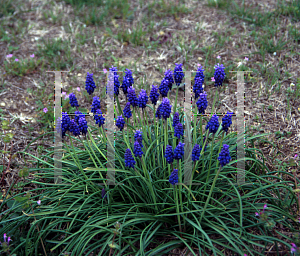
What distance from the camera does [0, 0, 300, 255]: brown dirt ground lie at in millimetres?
4426

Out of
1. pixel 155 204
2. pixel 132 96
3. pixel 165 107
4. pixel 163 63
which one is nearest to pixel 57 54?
pixel 163 63

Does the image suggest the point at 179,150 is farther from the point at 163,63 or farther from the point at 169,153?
the point at 163,63

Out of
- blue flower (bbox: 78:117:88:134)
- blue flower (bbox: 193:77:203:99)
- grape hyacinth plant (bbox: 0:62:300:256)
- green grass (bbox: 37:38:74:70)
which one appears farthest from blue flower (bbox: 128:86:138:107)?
green grass (bbox: 37:38:74:70)

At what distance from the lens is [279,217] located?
114 inches

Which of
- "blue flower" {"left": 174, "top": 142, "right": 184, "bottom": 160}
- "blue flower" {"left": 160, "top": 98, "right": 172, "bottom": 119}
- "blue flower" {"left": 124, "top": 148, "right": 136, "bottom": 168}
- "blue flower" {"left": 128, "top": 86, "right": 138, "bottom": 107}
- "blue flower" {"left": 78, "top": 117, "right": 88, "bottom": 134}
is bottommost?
"blue flower" {"left": 124, "top": 148, "right": 136, "bottom": 168}

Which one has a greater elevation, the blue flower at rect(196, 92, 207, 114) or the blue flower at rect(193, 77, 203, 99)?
the blue flower at rect(193, 77, 203, 99)

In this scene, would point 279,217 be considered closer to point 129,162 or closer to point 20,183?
point 129,162

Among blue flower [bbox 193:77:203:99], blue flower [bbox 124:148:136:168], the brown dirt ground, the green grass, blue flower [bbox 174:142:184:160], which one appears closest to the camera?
blue flower [bbox 174:142:184:160]

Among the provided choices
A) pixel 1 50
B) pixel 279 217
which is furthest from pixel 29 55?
pixel 279 217

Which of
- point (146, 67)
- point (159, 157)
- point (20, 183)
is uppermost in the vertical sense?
A: point (146, 67)

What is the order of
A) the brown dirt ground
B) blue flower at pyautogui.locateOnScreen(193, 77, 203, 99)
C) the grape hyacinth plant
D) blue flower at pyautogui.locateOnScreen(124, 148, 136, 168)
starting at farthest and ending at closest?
the brown dirt ground → blue flower at pyautogui.locateOnScreen(193, 77, 203, 99) → the grape hyacinth plant → blue flower at pyautogui.locateOnScreen(124, 148, 136, 168)

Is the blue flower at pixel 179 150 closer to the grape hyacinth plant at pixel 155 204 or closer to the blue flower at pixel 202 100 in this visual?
the grape hyacinth plant at pixel 155 204

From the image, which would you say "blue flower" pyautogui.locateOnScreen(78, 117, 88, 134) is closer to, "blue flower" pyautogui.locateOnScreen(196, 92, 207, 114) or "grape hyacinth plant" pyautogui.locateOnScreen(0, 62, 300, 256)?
"grape hyacinth plant" pyautogui.locateOnScreen(0, 62, 300, 256)

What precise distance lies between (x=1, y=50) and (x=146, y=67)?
2.94 metres
